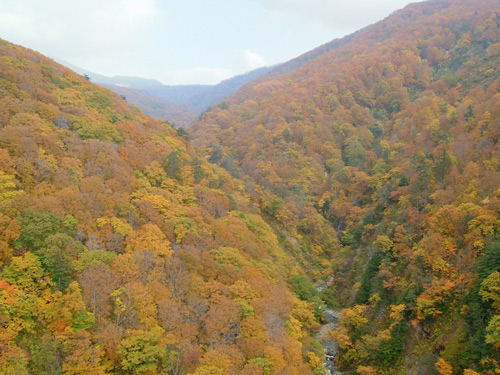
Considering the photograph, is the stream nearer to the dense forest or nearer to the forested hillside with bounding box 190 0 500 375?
the forested hillside with bounding box 190 0 500 375

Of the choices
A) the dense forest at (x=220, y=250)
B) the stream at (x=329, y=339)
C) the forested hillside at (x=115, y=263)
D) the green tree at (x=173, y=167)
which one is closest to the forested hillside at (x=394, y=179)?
the dense forest at (x=220, y=250)

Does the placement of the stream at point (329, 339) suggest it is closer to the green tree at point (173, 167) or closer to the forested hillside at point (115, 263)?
the forested hillside at point (115, 263)

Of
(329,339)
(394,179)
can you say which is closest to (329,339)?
(329,339)

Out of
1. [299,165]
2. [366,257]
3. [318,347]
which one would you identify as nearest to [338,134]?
[299,165]

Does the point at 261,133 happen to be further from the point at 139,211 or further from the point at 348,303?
the point at 139,211

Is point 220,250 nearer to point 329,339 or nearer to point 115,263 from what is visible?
point 115,263

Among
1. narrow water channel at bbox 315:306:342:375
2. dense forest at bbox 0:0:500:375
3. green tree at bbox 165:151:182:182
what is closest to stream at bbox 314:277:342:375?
narrow water channel at bbox 315:306:342:375
